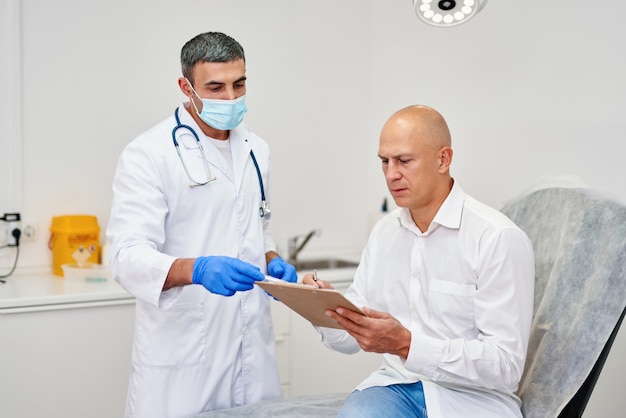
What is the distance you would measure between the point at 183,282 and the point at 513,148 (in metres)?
1.51

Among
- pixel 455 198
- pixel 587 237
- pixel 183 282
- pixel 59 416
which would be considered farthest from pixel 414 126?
pixel 59 416

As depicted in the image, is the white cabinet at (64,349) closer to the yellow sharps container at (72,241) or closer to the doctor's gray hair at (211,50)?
the yellow sharps container at (72,241)

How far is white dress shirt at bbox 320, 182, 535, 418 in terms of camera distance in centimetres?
165

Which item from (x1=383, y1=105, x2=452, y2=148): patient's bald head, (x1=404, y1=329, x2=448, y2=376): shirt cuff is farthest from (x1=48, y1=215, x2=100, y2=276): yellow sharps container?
(x1=404, y1=329, x2=448, y2=376): shirt cuff

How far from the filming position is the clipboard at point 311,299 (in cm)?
146

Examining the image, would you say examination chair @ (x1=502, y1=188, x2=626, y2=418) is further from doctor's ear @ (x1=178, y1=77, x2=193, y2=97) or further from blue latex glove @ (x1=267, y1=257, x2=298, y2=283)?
doctor's ear @ (x1=178, y1=77, x2=193, y2=97)

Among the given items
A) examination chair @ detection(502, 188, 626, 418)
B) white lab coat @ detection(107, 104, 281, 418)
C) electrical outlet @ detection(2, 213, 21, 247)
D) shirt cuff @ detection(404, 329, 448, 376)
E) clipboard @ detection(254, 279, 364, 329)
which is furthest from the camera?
electrical outlet @ detection(2, 213, 21, 247)

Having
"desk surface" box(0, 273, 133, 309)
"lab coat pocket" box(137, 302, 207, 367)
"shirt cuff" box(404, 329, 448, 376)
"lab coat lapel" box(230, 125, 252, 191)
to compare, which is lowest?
"desk surface" box(0, 273, 133, 309)

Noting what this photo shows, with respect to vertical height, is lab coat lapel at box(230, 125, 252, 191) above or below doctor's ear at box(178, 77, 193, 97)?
below

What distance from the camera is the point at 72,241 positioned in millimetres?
2891

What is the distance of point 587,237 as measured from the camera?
6.27 ft

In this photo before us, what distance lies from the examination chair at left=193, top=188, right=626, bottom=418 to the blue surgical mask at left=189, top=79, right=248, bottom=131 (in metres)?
0.81

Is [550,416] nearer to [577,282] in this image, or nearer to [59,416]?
[577,282]

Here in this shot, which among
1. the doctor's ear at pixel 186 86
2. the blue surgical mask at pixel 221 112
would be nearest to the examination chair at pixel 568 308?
the blue surgical mask at pixel 221 112
